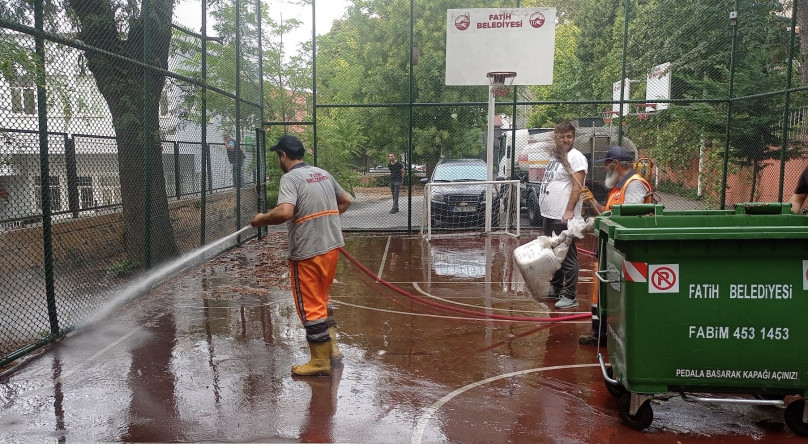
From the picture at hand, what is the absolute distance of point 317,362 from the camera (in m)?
4.85

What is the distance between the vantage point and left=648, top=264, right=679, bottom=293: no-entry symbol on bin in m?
3.63

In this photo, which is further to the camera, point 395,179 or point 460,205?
point 395,179

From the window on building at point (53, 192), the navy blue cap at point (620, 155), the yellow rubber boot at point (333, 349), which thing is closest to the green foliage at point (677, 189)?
the navy blue cap at point (620, 155)

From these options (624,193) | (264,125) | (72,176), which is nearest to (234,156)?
(264,125)

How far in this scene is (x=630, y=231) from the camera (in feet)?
11.9

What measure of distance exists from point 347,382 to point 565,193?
3.29 meters

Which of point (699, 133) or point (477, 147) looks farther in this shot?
point (477, 147)

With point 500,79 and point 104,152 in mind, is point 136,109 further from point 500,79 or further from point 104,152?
point 500,79

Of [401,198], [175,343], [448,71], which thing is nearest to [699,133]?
[448,71]

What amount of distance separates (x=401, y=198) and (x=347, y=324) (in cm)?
801

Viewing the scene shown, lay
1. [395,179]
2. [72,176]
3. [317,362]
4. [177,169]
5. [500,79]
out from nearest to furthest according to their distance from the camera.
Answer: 1. [317,362]
2. [72,176]
3. [177,169]
4. [500,79]
5. [395,179]

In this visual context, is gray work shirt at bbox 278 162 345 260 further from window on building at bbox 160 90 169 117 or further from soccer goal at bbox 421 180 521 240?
soccer goal at bbox 421 180 521 240

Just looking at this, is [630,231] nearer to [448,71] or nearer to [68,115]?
[68,115]

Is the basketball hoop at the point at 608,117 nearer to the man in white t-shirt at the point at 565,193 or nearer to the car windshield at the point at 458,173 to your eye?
the car windshield at the point at 458,173
